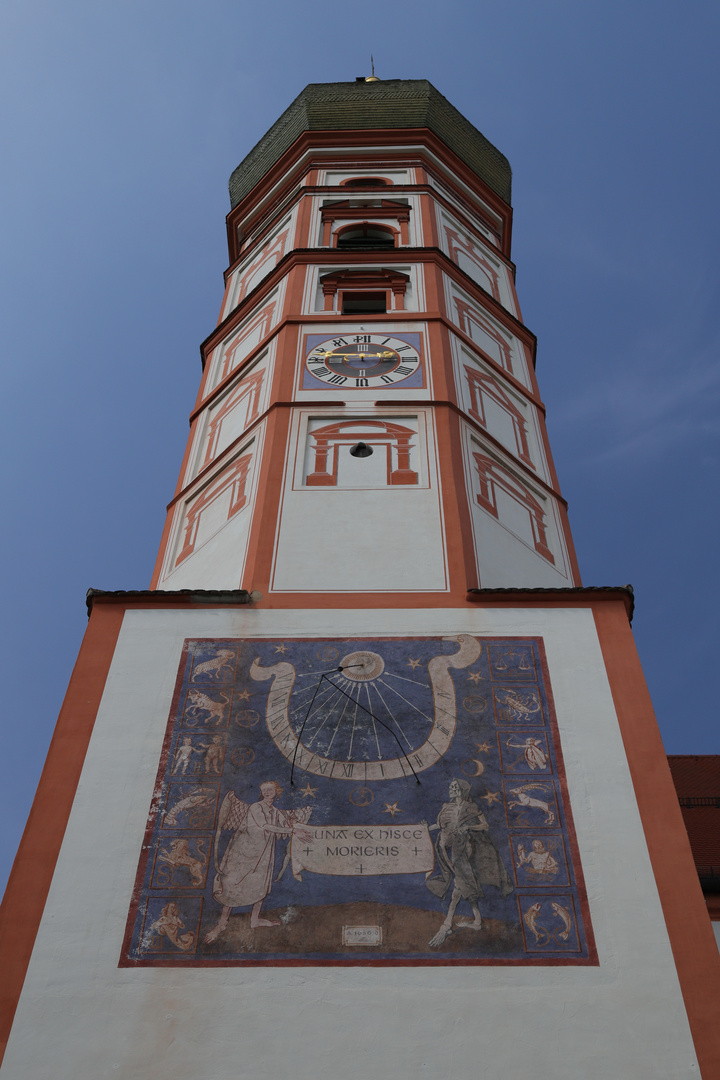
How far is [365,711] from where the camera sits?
33.4 feet

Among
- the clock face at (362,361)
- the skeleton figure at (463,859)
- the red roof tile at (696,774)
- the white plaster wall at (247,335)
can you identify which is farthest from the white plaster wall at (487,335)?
the skeleton figure at (463,859)

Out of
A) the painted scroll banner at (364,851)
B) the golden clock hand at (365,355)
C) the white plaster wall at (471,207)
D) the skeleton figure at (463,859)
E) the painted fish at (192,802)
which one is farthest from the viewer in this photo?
the white plaster wall at (471,207)

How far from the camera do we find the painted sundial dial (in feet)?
Answer: 32.2

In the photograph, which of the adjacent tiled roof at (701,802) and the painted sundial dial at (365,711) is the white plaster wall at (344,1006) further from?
the adjacent tiled roof at (701,802)

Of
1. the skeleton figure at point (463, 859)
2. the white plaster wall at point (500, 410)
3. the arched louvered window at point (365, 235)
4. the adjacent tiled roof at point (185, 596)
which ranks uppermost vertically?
the arched louvered window at point (365, 235)

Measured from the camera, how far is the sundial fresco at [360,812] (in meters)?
8.56

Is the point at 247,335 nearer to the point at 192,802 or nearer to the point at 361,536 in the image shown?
the point at 361,536

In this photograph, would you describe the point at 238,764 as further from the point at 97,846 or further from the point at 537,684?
the point at 537,684

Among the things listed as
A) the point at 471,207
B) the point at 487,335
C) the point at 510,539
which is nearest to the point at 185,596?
the point at 510,539

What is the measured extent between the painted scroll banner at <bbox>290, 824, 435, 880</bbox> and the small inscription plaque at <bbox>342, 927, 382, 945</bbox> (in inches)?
17.3

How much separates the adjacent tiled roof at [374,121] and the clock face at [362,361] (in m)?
8.19

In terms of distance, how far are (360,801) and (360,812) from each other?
10 cm

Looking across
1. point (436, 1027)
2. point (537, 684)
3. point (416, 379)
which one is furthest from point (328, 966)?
point (416, 379)

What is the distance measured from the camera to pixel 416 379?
14.9 m
